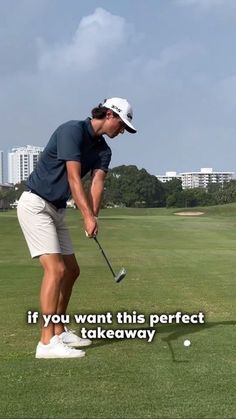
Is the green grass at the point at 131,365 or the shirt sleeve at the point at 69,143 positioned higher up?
the shirt sleeve at the point at 69,143

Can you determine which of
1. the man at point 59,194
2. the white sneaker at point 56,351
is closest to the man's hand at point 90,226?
the man at point 59,194

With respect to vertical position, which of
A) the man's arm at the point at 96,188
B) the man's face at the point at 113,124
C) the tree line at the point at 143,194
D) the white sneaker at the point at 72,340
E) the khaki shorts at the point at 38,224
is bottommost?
the tree line at the point at 143,194

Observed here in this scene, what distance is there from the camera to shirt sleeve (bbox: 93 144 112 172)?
6316mm

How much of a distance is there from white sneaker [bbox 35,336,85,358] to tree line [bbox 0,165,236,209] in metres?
116

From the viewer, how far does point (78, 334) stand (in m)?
6.54

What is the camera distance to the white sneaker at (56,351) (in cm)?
544

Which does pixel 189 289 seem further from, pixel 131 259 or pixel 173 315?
pixel 131 259

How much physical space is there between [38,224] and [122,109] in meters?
1.37

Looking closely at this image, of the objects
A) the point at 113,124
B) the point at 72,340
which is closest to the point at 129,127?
the point at 113,124

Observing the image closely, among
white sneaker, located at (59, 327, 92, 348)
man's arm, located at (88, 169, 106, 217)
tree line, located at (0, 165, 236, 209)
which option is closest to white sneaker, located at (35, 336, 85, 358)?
white sneaker, located at (59, 327, 92, 348)

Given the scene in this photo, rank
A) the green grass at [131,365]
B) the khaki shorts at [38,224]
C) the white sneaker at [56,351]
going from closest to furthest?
the green grass at [131,365]
the white sneaker at [56,351]
the khaki shorts at [38,224]

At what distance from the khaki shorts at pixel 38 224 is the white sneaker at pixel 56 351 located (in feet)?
2.83

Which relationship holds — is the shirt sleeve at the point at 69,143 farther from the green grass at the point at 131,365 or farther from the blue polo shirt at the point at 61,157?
the green grass at the point at 131,365

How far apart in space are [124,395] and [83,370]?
0.75 meters
